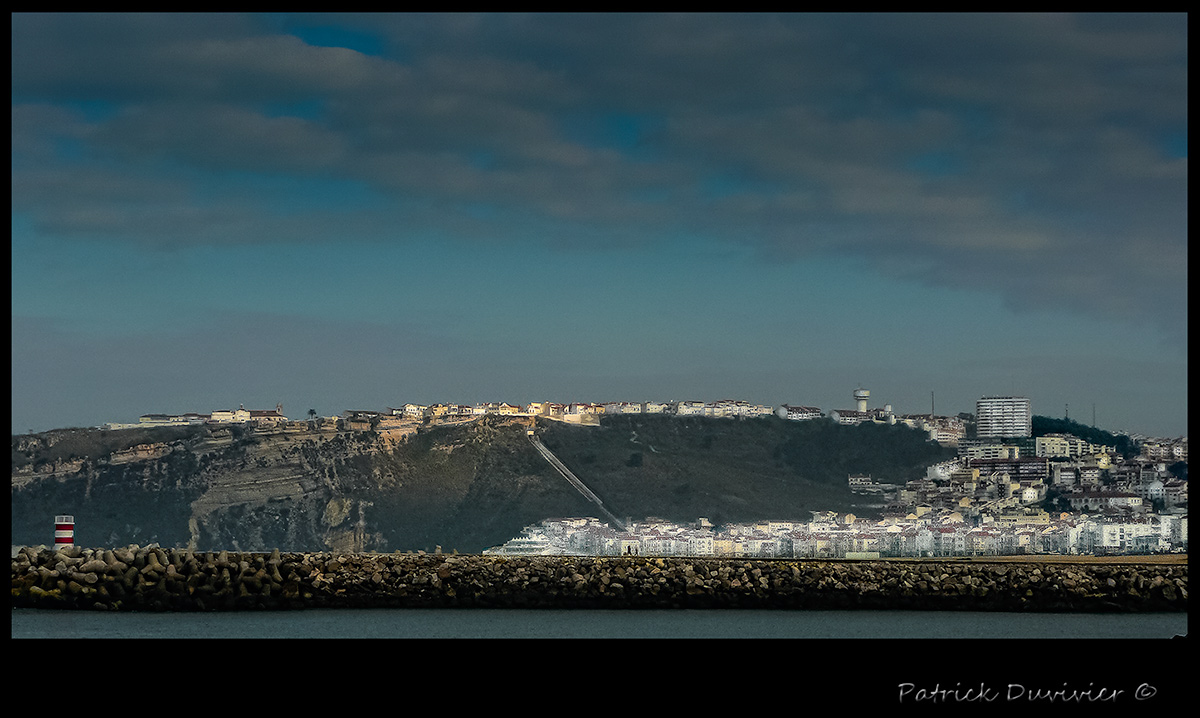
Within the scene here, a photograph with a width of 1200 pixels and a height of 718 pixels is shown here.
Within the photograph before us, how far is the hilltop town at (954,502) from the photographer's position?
4291 cm

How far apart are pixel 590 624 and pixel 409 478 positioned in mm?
50959

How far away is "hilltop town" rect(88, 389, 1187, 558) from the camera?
4291 centimetres

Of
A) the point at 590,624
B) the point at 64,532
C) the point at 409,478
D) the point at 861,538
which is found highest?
the point at 64,532

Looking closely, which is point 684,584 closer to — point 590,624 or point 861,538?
point 590,624

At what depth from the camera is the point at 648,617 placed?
17.1m

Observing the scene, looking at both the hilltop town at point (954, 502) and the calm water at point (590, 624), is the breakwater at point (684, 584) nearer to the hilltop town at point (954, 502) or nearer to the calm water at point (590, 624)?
the calm water at point (590, 624)

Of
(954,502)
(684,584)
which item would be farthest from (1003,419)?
(684,584)

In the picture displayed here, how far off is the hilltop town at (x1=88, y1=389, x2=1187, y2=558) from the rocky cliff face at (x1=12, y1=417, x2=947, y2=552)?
1.23 m

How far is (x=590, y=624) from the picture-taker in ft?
53.6

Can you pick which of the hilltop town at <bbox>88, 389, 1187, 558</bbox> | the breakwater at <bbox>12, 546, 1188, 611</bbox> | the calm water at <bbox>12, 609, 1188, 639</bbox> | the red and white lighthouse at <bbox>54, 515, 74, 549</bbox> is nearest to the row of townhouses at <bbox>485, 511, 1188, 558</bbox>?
the hilltop town at <bbox>88, 389, 1187, 558</bbox>
